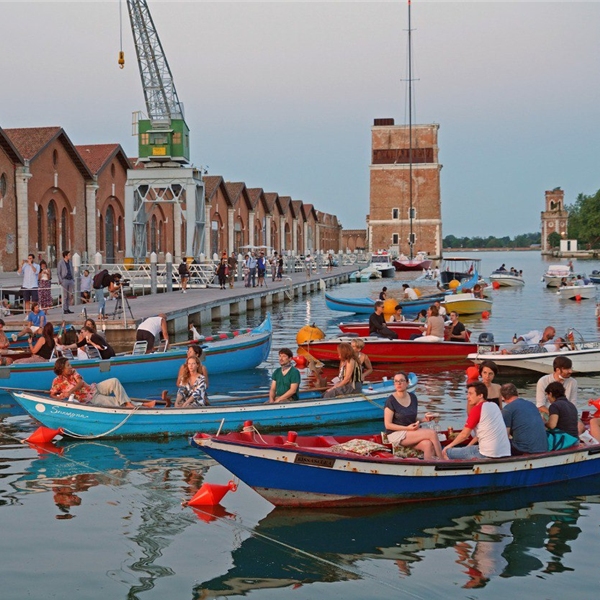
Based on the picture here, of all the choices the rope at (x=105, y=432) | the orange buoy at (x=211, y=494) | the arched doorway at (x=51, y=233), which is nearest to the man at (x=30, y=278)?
the rope at (x=105, y=432)

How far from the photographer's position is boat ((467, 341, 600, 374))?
1998cm

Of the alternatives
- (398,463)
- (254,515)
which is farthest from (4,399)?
(398,463)

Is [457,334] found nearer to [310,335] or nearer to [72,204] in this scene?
[310,335]

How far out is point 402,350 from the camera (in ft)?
75.2

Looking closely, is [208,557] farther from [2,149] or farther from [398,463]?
[2,149]

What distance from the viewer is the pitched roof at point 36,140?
1812 inches

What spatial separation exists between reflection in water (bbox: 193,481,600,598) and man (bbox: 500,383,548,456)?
0.66 meters

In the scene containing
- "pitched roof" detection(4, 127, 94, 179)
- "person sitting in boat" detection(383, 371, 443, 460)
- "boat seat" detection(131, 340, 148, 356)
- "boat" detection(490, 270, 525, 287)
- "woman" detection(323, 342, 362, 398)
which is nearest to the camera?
"person sitting in boat" detection(383, 371, 443, 460)

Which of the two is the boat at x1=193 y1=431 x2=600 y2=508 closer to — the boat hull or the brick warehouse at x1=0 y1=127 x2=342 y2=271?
the boat hull

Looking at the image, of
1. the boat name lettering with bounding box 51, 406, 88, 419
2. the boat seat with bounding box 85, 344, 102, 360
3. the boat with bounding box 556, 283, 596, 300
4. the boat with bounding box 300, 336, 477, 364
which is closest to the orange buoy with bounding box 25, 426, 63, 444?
the boat name lettering with bounding box 51, 406, 88, 419

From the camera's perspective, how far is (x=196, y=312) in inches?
1321

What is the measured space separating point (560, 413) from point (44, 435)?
320 inches

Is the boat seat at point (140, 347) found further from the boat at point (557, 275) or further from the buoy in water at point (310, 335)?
the boat at point (557, 275)

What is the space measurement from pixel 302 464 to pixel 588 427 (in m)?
4.85
